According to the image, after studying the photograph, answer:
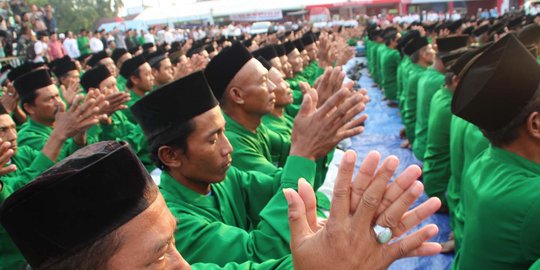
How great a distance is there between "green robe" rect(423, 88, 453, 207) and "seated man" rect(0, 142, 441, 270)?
359 cm

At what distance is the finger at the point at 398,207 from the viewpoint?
93 cm

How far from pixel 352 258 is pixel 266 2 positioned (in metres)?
35.9

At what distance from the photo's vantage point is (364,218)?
96 centimetres

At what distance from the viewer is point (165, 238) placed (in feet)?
4.00

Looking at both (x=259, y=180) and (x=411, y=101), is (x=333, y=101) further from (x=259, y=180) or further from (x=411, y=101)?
(x=411, y=101)

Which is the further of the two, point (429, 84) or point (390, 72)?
point (390, 72)

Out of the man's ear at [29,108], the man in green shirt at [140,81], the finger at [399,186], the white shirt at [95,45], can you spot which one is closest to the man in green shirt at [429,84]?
the man in green shirt at [140,81]

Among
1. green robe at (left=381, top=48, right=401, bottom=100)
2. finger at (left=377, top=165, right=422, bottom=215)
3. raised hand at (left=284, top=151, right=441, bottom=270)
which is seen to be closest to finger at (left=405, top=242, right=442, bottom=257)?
raised hand at (left=284, top=151, right=441, bottom=270)

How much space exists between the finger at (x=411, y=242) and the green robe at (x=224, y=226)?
73 centimetres

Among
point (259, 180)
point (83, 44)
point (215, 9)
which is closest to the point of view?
point (259, 180)

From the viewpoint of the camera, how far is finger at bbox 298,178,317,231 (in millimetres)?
1049

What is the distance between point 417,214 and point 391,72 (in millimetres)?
9358

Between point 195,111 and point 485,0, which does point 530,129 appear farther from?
point 485,0

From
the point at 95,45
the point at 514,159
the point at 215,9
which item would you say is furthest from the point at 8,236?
the point at 215,9
